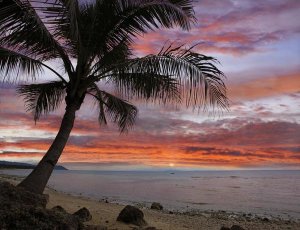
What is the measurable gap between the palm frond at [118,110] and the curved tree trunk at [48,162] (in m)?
2.68

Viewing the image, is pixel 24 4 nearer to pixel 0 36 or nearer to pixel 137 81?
pixel 0 36

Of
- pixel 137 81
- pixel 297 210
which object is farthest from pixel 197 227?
pixel 297 210

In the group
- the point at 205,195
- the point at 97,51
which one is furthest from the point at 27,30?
the point at 205,195

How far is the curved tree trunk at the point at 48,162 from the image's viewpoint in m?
9.54

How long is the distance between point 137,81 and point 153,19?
1.68m

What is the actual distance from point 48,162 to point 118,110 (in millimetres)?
4507

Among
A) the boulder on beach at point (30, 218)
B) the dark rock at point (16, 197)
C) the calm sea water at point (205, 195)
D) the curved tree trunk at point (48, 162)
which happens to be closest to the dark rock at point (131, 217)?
the curved tree trunk at point (48, 162)

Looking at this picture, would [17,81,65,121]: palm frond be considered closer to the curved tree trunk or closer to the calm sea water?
the curved tree trunk

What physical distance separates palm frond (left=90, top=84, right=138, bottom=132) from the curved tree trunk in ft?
8.80

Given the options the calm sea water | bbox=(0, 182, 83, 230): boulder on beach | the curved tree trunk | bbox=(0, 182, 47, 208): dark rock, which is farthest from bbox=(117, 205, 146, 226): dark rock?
the calm sea water

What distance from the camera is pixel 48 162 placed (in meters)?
9.84

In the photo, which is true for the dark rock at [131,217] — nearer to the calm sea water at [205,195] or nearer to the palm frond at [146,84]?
the palm frond at [146,84]

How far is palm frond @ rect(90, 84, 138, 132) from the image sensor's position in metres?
13.5

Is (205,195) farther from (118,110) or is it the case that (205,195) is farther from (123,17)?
(123,17)
